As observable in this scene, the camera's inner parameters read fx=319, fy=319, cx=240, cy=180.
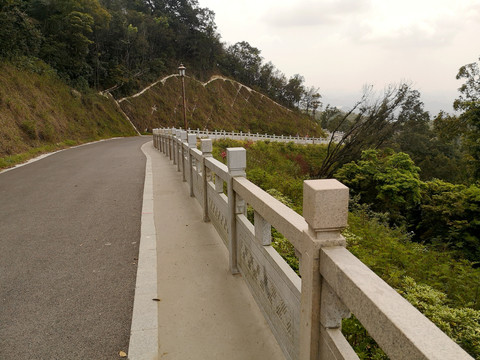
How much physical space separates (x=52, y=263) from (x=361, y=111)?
14.6 metres

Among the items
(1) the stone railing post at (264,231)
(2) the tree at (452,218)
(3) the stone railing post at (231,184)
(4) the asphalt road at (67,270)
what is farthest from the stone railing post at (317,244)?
(2) the tree at (452,218)

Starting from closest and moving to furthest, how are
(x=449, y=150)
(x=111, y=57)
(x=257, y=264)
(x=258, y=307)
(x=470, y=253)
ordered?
(x=257, y=264), (x=258, y=307), (x=470, y=253), (x=449, y=150), (x=111, y=57)

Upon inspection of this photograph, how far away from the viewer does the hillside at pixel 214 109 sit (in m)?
A: 46.0

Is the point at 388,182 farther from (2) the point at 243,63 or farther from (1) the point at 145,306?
(2) the point at 243,63

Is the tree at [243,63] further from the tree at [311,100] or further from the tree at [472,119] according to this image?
the tree at [472,119]

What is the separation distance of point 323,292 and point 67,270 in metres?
3.34

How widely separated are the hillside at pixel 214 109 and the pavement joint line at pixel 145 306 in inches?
1608

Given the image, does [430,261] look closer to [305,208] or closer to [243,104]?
[305,208]

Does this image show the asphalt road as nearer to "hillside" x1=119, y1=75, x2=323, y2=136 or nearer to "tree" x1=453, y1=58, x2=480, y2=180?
"tree" x1=453, y1=58, x2=480, y2=180

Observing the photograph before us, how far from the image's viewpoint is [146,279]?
11.5ft

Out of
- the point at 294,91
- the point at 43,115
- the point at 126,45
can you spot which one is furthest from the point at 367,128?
the point at 294,91

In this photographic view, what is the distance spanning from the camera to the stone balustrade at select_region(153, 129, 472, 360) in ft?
3.47

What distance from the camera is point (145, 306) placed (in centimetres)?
302

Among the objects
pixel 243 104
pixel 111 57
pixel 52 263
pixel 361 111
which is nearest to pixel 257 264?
pixel 52 263
